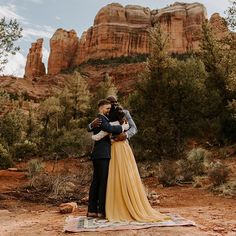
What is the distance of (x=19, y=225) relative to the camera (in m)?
6.50

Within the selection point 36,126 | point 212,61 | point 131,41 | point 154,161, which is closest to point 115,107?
point 154,161

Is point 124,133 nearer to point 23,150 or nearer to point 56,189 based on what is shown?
point 56,189

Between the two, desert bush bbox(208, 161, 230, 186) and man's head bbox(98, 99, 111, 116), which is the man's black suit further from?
desert bush bbox(208, 161, 230, 186)

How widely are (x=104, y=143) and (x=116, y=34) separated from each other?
9011 cm

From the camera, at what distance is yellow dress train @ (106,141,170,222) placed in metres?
6.07

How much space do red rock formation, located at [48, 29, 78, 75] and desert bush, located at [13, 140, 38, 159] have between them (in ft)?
237

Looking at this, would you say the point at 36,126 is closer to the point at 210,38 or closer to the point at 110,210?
the point at 210,38

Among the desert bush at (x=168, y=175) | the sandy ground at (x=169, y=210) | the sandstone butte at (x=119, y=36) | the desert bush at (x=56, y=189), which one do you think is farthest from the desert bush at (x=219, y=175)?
the sandstone butte at (x=119, y=36)

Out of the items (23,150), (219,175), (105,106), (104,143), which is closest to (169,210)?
(104,143)

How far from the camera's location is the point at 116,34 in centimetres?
9400

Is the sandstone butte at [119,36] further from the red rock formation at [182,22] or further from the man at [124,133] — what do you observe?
the man at [124,133]

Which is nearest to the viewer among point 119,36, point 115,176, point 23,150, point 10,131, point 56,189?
point 115,176

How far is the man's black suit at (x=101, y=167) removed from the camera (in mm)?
6332

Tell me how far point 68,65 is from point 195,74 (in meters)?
83.5
